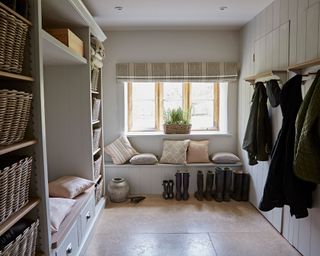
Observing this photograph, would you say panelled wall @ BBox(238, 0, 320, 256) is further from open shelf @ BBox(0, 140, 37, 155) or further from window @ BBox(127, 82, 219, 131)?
open shelf @ BBox(0, 140, 37, 155)

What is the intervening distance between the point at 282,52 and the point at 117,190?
99.3 inches

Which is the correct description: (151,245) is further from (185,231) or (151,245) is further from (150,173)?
(150,173)

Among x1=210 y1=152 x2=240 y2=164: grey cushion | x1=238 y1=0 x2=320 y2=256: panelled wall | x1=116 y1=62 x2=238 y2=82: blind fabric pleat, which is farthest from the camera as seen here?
x1=116 y1=62 x2=238 y2=82: blind fabric pleat

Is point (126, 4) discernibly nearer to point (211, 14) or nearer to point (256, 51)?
point (211, 14)

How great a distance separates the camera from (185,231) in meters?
2.79

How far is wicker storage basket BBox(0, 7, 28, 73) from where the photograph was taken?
1172 millimetres

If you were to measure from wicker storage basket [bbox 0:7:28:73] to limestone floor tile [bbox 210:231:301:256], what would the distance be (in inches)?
83.8

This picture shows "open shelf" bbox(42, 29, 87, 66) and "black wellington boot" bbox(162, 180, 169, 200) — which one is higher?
"open shelf" bbox(42, 29, 87, 66)

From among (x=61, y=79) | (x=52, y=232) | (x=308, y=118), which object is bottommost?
(x=52, y=232)

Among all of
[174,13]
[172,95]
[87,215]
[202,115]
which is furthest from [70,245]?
[202,115]

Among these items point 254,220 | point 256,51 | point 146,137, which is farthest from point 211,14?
point 254,220

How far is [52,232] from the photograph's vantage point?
1.76 metres

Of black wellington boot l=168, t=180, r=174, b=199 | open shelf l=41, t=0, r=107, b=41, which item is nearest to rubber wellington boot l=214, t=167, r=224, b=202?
black wellington boot l=168, t=180, r=174, b=199

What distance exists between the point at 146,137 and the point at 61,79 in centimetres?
168
